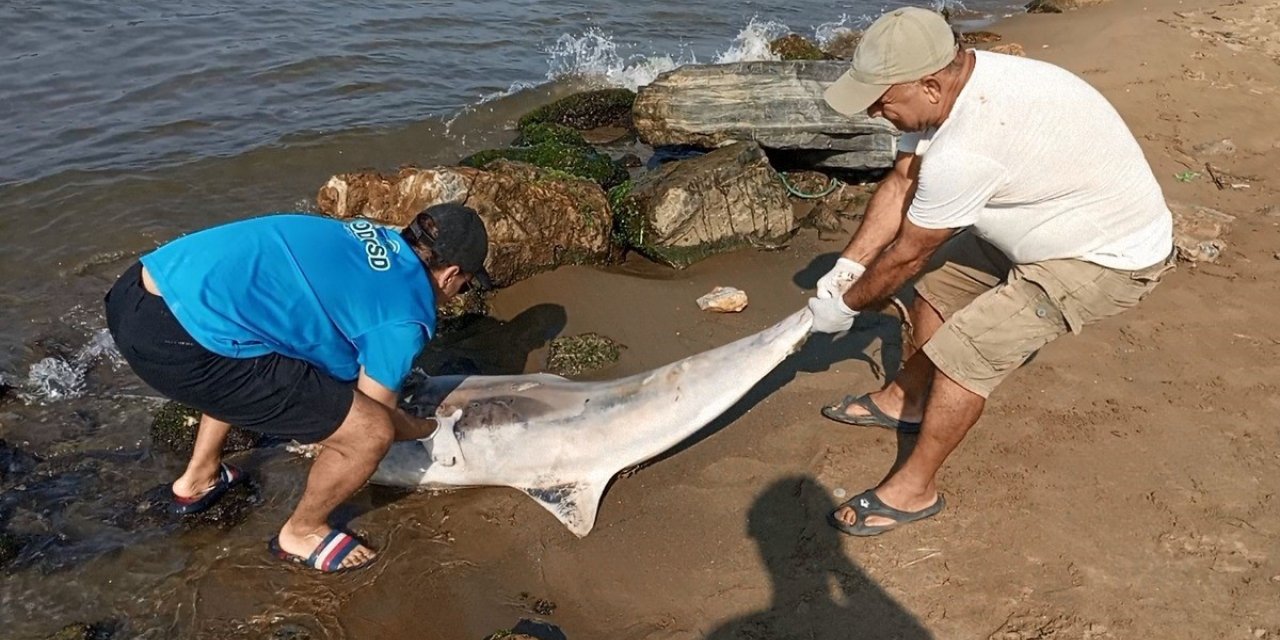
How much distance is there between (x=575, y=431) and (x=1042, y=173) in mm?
2384

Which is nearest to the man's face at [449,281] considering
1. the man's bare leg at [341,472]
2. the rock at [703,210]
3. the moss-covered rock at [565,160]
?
the man's bare leg at [341,472]

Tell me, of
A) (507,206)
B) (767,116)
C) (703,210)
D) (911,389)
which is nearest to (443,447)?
(507,206)

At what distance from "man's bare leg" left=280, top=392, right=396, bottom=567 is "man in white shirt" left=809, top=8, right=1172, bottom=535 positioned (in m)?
2.03

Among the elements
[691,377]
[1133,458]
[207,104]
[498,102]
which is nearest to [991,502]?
[1133,458]

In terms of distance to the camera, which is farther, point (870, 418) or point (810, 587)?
point (870, 418)

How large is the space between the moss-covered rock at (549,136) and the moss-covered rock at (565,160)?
51 cm

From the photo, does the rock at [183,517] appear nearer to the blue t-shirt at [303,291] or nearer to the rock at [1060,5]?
the blue t-shirt at [303,291]

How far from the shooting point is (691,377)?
174 inches

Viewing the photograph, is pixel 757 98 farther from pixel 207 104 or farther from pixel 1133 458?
pixel 207 104

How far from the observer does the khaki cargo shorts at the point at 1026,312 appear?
359cm

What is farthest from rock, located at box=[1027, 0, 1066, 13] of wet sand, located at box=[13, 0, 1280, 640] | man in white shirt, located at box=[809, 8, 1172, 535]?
man in white shirt, located at box=[809, 8, 1172, 535]

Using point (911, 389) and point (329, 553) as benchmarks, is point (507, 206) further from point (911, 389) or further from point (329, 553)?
point (911, 389)

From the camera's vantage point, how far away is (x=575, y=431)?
4.38m

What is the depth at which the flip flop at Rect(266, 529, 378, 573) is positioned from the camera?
391 cm
